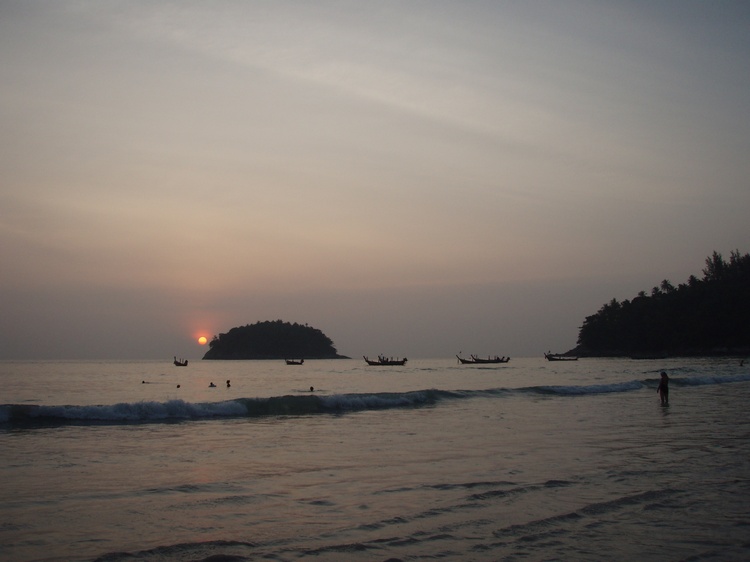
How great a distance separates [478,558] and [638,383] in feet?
162

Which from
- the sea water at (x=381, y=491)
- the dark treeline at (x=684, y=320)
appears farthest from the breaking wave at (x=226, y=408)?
the dark treeline at (x=684, y=320)

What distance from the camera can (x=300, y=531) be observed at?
8867mm

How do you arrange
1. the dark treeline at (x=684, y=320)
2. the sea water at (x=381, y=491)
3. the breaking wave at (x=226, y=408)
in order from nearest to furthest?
the sea water at (x=381, y=491) → the breaking wave at (x=226, y=408) → the dark treeline at (x=684, y=320)

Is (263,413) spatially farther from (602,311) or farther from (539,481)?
(602,311)

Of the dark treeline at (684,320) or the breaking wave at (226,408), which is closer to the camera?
the breaking wave at (226,408)

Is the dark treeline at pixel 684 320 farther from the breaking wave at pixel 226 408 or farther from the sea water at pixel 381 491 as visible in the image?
the sea water at pixel 381 491

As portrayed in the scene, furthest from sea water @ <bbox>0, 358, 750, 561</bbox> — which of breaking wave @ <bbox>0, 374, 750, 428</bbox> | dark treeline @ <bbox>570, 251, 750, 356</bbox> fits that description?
dark treeline @ <bbox>570, 251, 750, 356</bbox>

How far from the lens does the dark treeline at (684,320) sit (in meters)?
147

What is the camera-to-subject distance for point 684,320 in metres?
156

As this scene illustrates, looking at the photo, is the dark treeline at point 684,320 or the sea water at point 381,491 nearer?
the sea water at point 381,491

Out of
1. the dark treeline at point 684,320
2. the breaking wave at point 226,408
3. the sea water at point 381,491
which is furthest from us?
the dark treeline at point 684,320

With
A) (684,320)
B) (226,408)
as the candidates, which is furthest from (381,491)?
(684,320)

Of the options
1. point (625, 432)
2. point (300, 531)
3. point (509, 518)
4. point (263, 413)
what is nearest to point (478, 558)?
point (509, 518)

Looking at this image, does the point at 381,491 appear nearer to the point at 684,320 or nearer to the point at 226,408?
the point at 226,408
